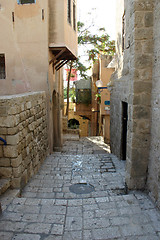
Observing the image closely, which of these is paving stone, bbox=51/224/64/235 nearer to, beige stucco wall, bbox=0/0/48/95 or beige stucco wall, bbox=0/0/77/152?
beige stucco wall, bbox=0/0/77/152

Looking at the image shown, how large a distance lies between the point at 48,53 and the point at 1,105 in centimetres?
466

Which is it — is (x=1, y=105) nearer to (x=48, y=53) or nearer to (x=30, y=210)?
(x=30, y=210)

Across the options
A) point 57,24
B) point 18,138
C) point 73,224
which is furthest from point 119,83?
point 73,224

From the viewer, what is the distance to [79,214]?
355 centimetres

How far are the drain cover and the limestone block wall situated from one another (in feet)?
3.71

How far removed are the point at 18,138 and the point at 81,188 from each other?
6.18 feet

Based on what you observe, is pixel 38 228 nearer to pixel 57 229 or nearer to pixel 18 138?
pixel 57 229

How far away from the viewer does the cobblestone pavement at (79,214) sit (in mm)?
3061

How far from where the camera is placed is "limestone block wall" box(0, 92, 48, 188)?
440 centimetres

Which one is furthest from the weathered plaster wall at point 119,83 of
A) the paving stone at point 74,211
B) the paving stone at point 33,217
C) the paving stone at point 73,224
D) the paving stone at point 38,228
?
the paving stone at point 38,228

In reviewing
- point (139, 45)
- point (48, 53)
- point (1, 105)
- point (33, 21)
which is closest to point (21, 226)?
point (1, 105)

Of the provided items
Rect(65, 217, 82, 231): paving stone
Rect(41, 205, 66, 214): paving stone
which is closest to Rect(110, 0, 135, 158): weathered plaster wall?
Rect(41, 205, 66, 214): paving stone

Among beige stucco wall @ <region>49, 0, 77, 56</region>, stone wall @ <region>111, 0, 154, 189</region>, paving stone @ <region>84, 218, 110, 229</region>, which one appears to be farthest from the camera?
beige stucco wall @ <region>49, 0, 77, 56</region>

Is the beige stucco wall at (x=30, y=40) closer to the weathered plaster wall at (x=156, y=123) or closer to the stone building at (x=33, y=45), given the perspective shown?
the stone building at (x=33, y=45)
